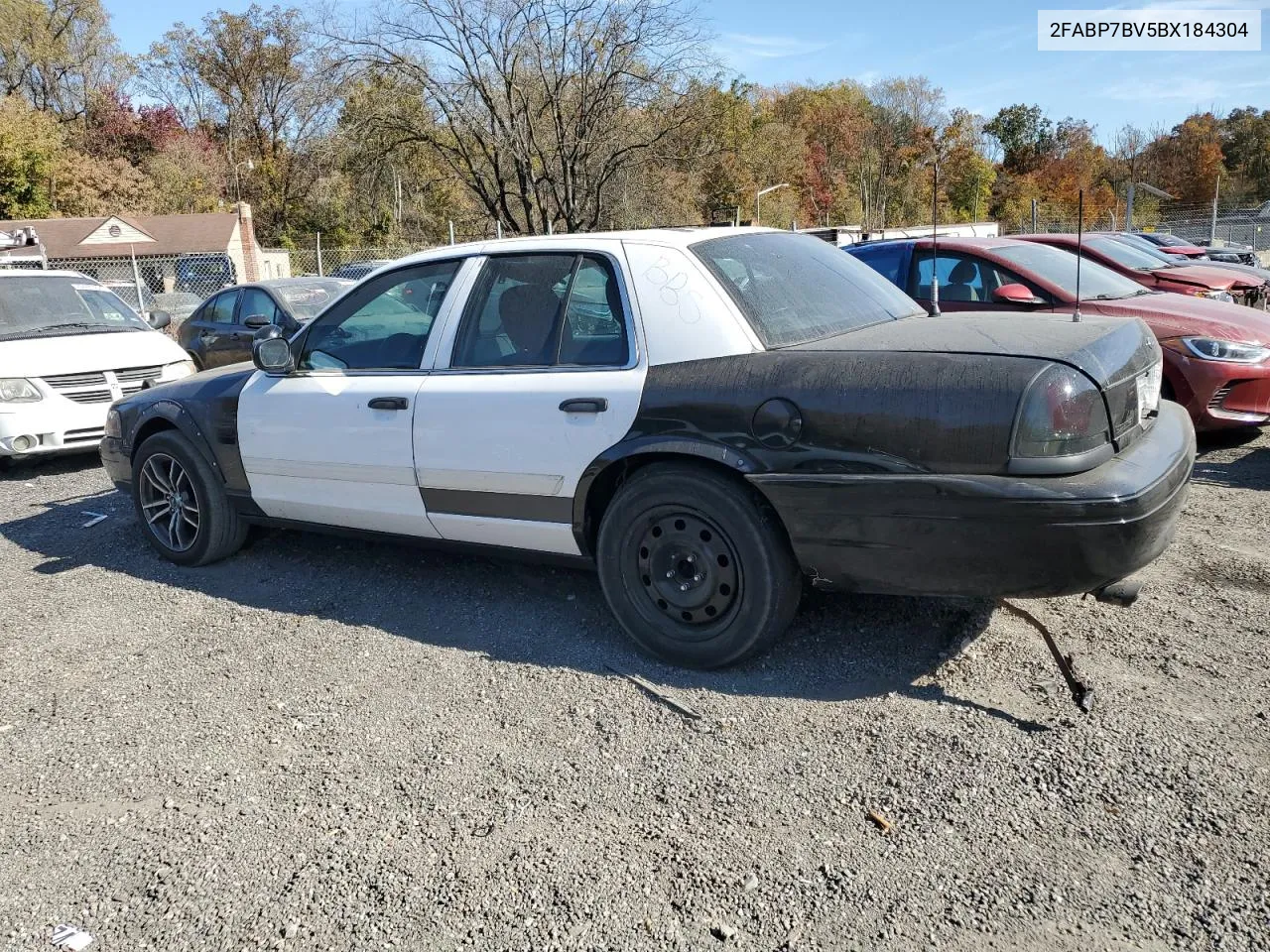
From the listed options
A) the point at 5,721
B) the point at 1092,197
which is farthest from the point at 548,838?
the point at 1092,197

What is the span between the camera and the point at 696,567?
3.68 m

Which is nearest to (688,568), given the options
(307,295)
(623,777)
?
(623,777)

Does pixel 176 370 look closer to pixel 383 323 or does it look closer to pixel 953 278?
pixel 383 323

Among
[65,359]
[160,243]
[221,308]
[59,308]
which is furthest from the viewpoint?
[160,243]

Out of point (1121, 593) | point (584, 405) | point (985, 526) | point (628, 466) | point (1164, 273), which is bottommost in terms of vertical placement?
point (1121, 593)

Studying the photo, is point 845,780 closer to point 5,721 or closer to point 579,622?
point 579,622

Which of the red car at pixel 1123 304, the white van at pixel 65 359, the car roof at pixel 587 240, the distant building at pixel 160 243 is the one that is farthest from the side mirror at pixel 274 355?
the distant building at pixel 160 243

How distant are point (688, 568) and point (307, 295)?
8.94 meters

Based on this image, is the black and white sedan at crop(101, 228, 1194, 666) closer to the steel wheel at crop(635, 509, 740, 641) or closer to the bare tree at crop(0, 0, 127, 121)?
the steel wheel at crop(635, 509, 740, 641)

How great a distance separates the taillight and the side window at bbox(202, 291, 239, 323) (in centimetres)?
1062

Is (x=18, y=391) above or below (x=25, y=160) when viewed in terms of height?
below

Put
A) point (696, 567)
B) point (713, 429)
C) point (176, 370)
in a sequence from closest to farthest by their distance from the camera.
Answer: point (713, 429)
point (696, 567)
point (176, 370)

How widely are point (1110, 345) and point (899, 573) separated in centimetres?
109

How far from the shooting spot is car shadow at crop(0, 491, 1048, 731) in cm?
368
